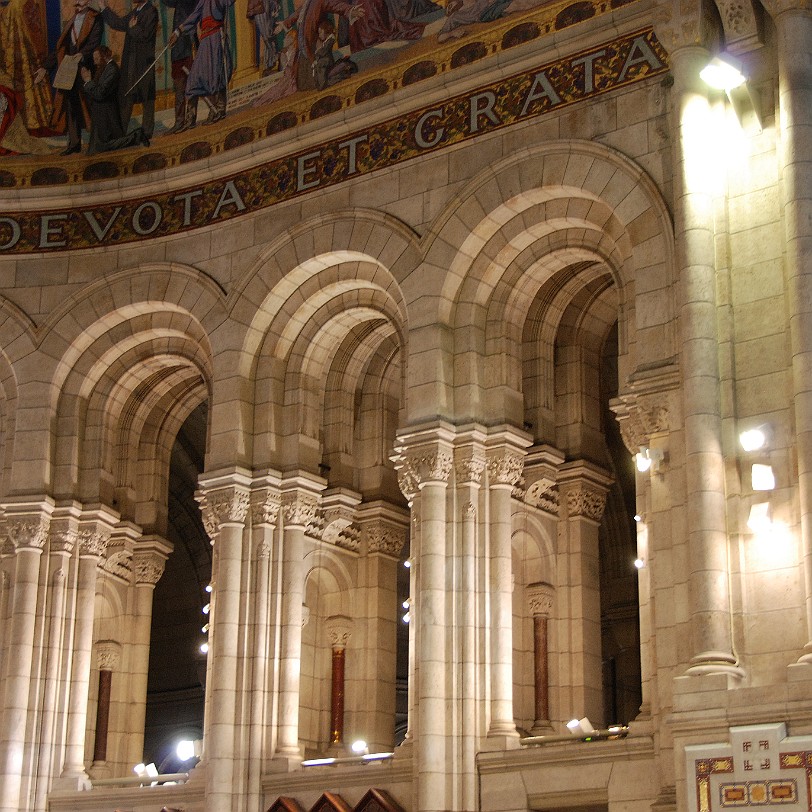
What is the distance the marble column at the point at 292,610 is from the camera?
1984 cm

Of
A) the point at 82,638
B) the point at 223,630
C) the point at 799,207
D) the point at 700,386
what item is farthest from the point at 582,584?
the point at 82,638

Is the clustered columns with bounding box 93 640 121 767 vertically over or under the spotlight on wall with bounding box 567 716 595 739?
over

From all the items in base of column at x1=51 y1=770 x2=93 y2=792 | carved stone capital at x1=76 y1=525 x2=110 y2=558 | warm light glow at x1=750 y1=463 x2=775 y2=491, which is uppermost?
carved stone capital at x1=76 y1=525 x2=110 y2=558

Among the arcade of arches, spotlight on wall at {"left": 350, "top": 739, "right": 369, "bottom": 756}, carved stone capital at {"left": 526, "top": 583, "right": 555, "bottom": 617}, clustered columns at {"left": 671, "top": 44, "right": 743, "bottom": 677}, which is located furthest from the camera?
spotlight on wall at {"left": 350, "top": 739, "right": 369, "bottom": 756}

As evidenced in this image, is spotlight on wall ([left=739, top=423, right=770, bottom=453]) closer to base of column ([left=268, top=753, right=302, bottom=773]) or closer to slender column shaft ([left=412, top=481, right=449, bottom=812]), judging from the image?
slender column shaft ([left=412, top=481, right=449, bottom=812])

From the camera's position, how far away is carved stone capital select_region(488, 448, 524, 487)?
19109mm

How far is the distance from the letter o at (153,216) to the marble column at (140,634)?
4451 mm

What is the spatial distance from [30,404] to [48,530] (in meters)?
1.82

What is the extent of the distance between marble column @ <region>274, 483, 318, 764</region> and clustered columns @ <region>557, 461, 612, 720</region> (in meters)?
3.31

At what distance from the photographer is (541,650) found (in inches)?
784

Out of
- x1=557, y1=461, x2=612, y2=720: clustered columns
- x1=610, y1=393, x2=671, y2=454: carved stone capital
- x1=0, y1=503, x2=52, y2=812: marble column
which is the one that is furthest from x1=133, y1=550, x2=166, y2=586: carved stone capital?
x1=610, y1=393, x2=671, y2=454: carved stone capital

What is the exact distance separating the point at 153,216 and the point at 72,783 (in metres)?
7.89

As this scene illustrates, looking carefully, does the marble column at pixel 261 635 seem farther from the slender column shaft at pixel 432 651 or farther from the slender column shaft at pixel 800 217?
the slender column shaft at pixel 800 217

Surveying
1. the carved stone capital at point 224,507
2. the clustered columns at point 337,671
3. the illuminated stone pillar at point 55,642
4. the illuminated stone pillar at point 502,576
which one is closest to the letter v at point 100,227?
the illuminated stone pillar at point 55,642
